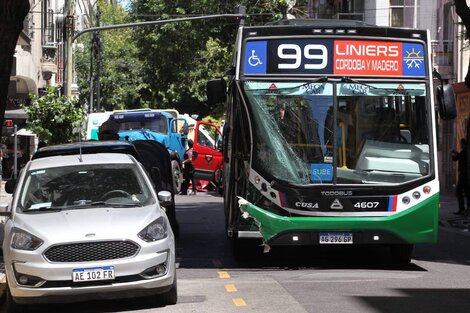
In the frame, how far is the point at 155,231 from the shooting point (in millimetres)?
10992

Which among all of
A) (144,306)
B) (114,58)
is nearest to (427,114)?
(144,306)

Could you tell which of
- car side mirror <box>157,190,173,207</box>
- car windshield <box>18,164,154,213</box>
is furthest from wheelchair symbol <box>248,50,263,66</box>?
car side mirror <box>157,190,173,207</box>

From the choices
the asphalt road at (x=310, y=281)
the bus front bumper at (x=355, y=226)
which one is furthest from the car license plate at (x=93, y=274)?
the bus front bumper at (x=355, y=226)

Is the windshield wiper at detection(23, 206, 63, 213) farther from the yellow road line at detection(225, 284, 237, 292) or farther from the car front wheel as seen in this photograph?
the yellow road line at detection(225, 284, 237, 292)

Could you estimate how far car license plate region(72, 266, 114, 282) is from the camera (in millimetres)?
10484

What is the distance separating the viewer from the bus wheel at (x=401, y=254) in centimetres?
1502

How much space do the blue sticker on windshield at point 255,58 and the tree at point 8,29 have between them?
337cm

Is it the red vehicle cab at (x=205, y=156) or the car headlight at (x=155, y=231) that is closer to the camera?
the car headlight at (x=155, y=231)

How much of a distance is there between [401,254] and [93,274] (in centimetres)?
611

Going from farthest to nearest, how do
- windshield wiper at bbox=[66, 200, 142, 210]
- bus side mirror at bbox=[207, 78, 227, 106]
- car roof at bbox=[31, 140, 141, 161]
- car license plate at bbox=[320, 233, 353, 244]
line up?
bus side mirror at bbox=[207, 78, 227, 106]
car license plate at bbox=[320, 233, 353, 244]
car roof at bbox=[31, 140, 141, 161]
windshield wiper at bbox=[66, 200, 142, 210]

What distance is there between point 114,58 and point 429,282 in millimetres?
62167

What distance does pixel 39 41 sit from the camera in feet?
157

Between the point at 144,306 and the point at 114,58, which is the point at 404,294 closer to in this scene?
the point at 144,306

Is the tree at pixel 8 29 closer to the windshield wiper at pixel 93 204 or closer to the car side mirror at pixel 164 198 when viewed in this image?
the windshield wiper at pixel 93 204
